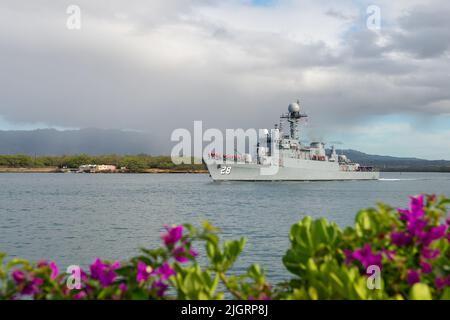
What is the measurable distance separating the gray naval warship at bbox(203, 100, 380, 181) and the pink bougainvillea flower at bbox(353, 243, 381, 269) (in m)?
89.2

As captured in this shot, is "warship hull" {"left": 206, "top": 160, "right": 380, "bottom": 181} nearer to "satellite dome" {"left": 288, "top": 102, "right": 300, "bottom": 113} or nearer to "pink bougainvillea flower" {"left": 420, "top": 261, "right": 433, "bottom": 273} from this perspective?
"satellite dome" {"left": 288, "top": 102, "right": 300, "bottom": 113}

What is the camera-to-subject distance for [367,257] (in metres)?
3.12

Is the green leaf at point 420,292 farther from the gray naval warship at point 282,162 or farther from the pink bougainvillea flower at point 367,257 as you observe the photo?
the gray naval warship at point 282,162

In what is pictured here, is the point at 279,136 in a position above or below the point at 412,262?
above

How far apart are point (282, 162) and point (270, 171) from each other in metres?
4.10

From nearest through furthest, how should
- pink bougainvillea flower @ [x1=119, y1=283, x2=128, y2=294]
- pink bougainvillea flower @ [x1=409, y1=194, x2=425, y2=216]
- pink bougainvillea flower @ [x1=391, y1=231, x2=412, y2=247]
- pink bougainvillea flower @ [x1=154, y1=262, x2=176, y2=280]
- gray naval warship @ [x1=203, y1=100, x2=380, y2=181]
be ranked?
pink bougainvillea flower @ [x1=119, y1=283, x2=128, y2=294] < pink bougainvillea flower @ [x1=154, y1=262, x2=176, y2=280] < pink bougainvillea flower @ [x1=391, y1=231, x2=412, y2=247] < pink bougainvillea flower @ [x1=409, y1=194, x2=425, y2=216] < gray naval warship @ [x1=203, y1=100, x2=380, y2=181]

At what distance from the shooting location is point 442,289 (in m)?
3.13

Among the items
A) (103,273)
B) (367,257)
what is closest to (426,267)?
(367,257)

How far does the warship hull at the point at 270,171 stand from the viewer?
97062 millimetres

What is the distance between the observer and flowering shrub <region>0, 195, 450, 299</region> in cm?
306

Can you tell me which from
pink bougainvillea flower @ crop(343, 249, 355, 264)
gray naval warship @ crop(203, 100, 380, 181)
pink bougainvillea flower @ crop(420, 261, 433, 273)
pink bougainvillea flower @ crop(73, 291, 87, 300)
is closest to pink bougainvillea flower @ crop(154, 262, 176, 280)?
pink bougainvillea flower @ crop(73, 291, 87, 300)
